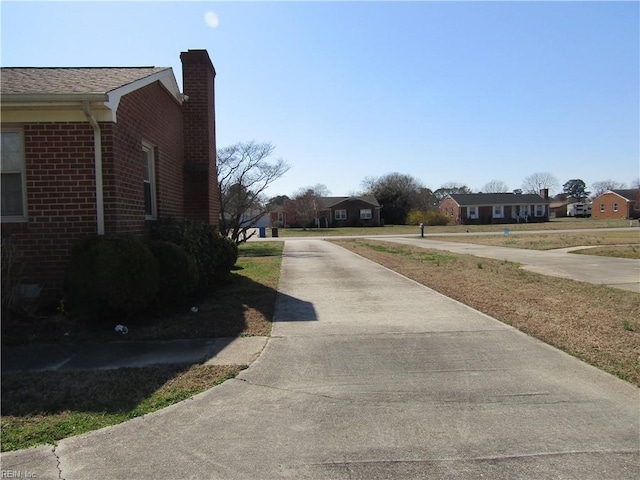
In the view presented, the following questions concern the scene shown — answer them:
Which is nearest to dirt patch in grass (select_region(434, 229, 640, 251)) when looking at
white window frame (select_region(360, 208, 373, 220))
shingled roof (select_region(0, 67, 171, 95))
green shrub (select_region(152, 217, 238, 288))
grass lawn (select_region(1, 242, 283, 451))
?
green shrub (select_region(152, 217, 238, 288))

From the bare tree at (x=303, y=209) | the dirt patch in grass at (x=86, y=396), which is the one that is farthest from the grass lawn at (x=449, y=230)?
the dirt patch in grass at (x=86, y=396)

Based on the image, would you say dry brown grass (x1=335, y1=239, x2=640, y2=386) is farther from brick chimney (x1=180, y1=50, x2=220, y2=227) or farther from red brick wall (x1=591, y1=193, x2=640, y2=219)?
red brick wall (x1=591, y1=193, x2=640, y2=219)

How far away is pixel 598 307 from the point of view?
765 centimetres

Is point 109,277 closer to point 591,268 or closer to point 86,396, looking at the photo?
point 86,396

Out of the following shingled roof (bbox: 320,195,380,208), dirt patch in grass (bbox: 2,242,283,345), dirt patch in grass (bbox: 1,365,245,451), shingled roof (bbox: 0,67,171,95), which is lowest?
dirt patch in grass (bbox: 1,365,245,451)

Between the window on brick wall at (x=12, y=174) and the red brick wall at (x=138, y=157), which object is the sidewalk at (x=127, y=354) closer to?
the red brick wall at (x=138, y=157)

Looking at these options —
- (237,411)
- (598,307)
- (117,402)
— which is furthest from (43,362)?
(598,307)

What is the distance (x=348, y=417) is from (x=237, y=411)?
0.93m

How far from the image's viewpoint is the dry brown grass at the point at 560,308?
538 centimetres

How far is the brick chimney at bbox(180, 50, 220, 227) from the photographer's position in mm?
11883

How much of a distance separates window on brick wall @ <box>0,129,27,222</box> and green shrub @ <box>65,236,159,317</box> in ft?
4.75

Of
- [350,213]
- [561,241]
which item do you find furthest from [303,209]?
[561,241]

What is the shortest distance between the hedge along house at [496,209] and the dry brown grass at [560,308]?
210 feet

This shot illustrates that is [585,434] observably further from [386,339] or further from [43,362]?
[43,362]
